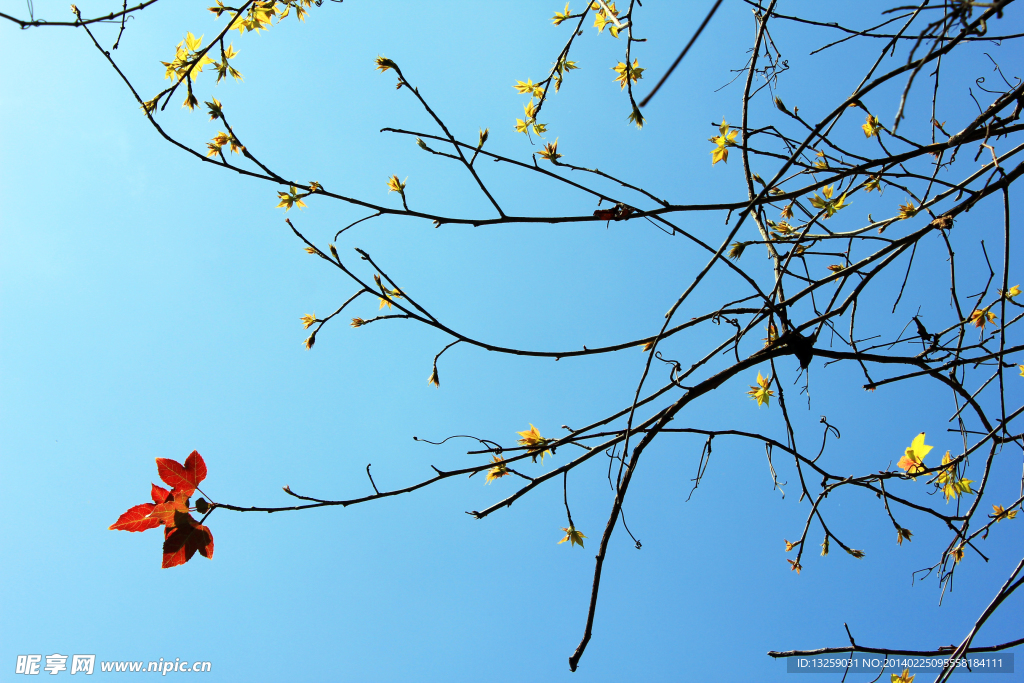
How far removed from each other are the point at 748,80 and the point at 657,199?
38cm

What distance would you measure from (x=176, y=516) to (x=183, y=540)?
0.25 feet

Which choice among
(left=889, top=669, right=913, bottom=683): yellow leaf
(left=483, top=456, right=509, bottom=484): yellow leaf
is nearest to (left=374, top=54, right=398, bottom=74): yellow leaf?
(left=483, top=456, right=509, bottom=484): yellow leaf

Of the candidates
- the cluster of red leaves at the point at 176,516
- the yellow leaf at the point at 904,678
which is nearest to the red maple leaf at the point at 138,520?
the cluster of red leaves at the point at 176,516

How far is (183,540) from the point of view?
5.10 ft

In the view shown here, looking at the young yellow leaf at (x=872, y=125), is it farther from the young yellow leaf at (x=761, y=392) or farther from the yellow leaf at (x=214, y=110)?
A: the yellow leaf at (x=214, y=110)

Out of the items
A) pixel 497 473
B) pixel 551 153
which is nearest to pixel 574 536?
pixel 497 473

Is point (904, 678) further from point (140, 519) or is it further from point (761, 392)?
point (140, 519)

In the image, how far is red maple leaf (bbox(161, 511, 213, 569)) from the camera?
5.05 feet

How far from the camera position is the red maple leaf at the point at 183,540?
1540 mm

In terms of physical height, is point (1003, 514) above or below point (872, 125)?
below

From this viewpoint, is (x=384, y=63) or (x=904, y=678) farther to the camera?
(x=904, y=678)

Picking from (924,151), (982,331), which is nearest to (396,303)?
(924,151)

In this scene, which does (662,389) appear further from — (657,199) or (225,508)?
(225,508)

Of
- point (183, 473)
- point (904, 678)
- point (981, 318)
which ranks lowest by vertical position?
point (904, 678)
